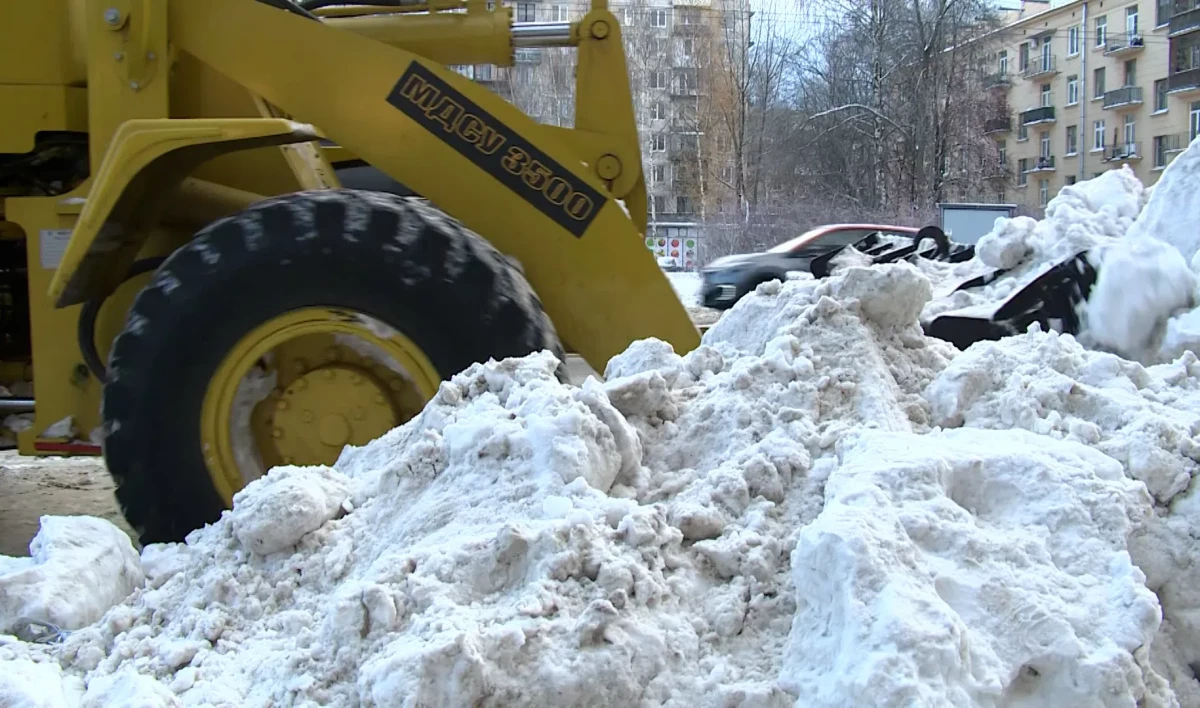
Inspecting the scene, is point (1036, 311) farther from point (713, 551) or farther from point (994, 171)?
point (994, 171)

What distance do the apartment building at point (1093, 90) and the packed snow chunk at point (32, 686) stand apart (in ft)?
101

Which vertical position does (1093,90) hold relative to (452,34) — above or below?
above

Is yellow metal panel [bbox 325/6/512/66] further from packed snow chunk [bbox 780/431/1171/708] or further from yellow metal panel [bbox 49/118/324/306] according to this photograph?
packed snow chunk [bbox 780/431/1171/708]

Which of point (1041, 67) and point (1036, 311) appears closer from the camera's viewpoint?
→ point (1036, 311)

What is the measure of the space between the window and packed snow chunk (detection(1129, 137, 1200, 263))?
3280 centimetres

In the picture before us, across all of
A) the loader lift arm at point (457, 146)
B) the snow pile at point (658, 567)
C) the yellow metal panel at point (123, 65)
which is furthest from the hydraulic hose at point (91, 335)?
the snow pile at point (658, 567)

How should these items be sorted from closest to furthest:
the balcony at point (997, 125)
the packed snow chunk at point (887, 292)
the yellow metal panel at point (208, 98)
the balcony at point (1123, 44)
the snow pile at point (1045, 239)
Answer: the packed snow chunk at point (887, 292) → the yellow metal panel at point (208, 98) → the snow pile at point (1045, 239) → the balcony at point (997, 125) → the balcony at point (1123, 44)

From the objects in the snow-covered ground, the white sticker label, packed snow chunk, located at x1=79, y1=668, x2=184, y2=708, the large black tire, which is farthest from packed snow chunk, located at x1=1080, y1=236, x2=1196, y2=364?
the white sticker label

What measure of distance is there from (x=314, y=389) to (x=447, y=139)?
991 mm

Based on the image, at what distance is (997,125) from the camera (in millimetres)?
29859

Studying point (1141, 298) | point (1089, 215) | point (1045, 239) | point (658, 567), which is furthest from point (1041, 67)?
point (658, 567)

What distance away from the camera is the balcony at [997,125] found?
29.0 m

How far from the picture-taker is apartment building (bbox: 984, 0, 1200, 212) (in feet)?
104

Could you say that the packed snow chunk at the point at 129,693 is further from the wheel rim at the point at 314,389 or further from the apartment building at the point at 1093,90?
the apartment building at the point at 1093,90
